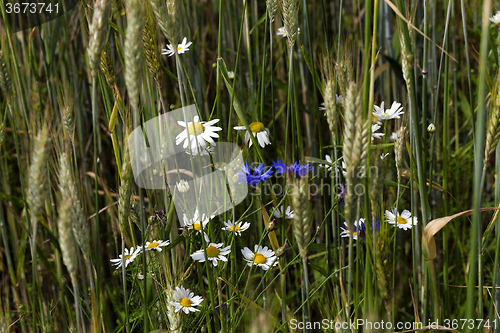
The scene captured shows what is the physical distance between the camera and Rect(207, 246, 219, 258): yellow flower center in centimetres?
66

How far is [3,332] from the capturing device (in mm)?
524

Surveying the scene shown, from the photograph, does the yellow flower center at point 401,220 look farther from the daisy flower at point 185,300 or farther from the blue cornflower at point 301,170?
the daisy flower at point 185,300

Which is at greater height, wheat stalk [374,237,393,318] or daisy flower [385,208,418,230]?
wheat stalk [374,237,393,318]

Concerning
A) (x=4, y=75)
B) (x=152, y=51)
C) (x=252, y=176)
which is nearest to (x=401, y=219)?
(x=252, y=176)

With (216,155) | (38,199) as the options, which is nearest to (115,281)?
(216,155)

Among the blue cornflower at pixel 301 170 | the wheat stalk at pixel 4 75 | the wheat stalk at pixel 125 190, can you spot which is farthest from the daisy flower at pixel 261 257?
the wheat stalk at pixel 4 75

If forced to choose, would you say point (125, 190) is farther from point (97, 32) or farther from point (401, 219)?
point (401, 219)

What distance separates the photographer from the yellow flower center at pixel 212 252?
0.66 meters

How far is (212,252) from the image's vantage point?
0.66 m

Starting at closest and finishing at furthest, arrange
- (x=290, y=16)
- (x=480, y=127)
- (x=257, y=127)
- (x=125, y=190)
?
(x=480, y=127) < (x=125, y=190) < (x=290, y=16) < (x=257, y=127)

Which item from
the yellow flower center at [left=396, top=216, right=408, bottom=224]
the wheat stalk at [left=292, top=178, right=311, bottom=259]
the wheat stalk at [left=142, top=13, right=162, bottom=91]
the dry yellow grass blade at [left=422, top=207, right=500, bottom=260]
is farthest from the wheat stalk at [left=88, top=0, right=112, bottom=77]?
the yellow flower center at [left=396, top=216, right=408, bottom=224]

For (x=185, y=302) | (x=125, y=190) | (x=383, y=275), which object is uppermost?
(x=125, y=190)


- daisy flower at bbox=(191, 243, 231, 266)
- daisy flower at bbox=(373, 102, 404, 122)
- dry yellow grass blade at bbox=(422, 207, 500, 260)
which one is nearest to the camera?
dry yellow grass blade at bbox=(422, 207, 500, 260)

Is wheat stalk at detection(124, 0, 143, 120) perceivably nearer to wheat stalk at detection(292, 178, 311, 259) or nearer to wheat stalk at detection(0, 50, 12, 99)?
wheat stalk at detection(292, 178, 311, 259)
